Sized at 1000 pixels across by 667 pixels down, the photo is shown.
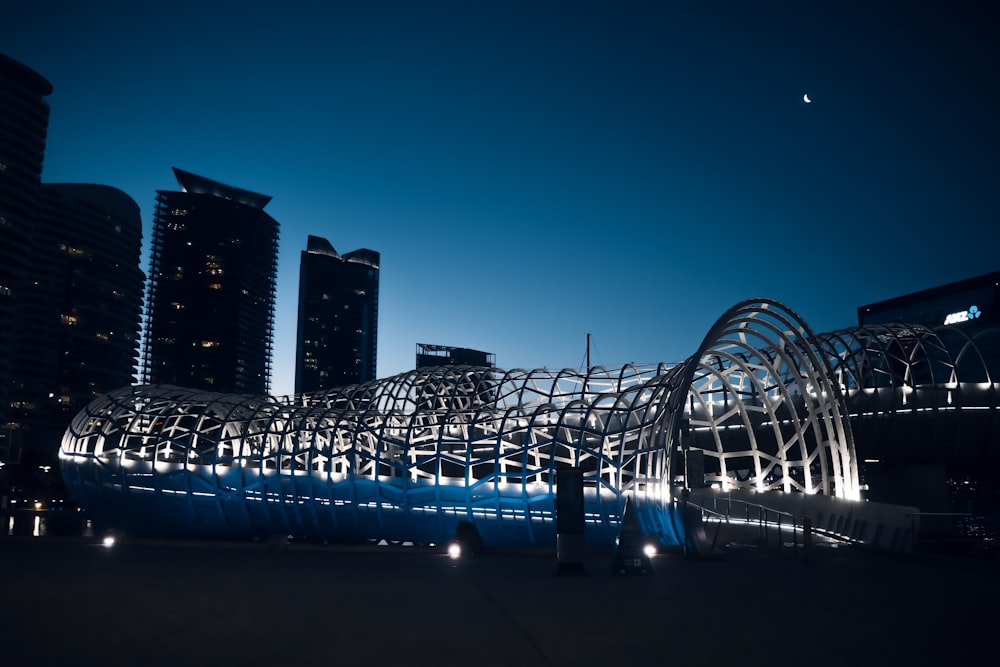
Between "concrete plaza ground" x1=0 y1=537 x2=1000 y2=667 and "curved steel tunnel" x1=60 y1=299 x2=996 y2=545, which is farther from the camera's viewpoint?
"curved steel tunnel" x1=60 y1=299 x2=996 y2=545

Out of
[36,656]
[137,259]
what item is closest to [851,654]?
[36,656]

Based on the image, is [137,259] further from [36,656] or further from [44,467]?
[36,656]

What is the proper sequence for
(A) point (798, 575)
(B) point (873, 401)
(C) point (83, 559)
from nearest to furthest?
(A) point (798, 575)
(C) point (83, 559)
(B) point (873, 401)

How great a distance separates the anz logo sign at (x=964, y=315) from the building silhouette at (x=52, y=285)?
5292 inches

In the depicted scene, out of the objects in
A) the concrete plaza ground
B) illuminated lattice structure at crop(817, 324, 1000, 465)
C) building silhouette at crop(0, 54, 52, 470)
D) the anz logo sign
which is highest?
building silhouette at crop(0, 54, 52, 470)

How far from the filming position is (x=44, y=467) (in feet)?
386

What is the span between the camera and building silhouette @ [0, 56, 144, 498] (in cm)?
13025

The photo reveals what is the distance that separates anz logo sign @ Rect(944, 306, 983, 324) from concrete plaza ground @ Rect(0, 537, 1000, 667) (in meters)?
106

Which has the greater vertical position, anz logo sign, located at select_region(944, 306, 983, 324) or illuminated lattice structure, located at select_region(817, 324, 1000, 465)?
anz logo sign, located at select_region(944, 306, 983, 324)

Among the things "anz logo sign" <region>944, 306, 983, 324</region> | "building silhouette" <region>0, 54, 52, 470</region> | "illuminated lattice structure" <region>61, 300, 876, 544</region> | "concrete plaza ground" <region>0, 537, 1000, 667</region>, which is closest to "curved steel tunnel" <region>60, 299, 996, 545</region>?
"illuminated lattice structure" <region>61, 300, 876, 544</region>

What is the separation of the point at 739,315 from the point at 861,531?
1054 centimetres

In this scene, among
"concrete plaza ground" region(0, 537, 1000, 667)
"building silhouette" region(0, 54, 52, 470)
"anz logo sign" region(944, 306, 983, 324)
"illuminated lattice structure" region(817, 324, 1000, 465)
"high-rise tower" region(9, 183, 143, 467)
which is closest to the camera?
"concrete plaza ground" region(0, 537, 1000, 667)

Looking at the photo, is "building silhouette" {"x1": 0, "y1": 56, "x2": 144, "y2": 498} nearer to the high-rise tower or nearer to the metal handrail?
the high-rise tower

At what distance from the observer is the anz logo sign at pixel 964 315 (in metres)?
109
